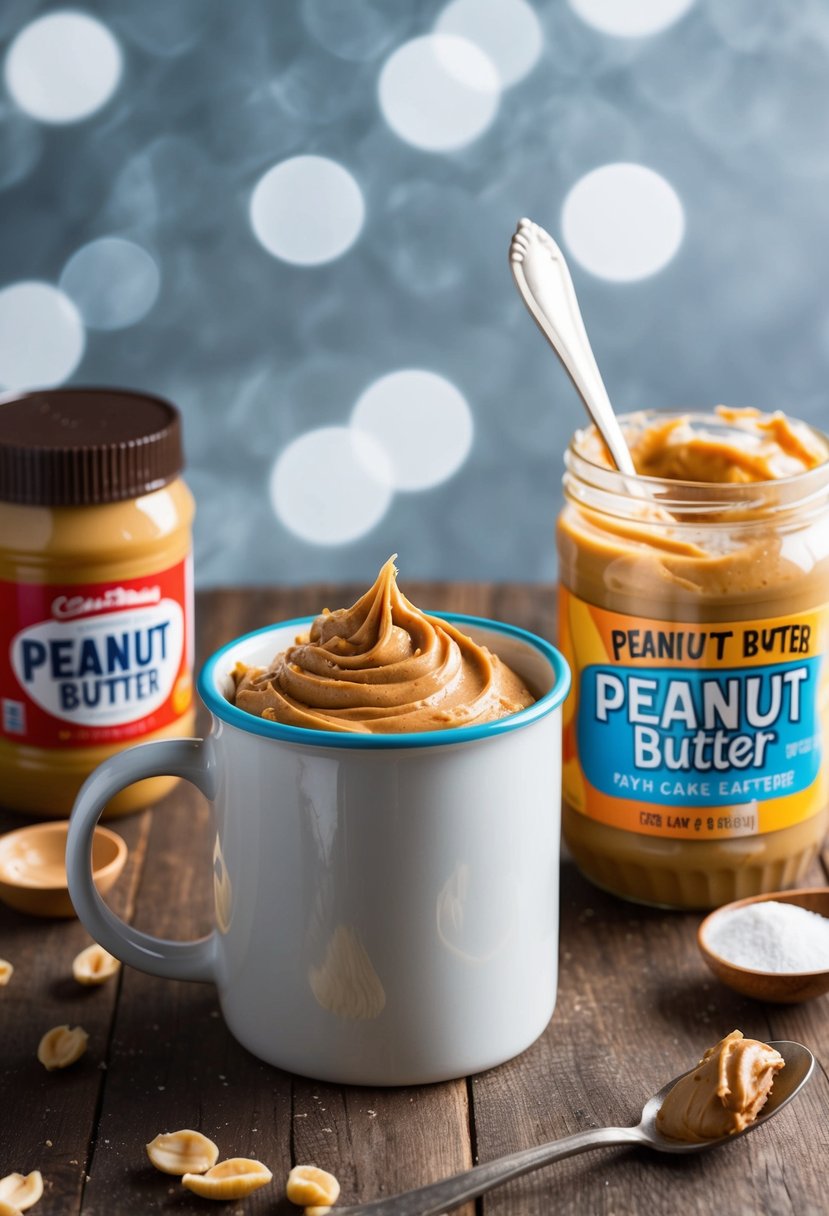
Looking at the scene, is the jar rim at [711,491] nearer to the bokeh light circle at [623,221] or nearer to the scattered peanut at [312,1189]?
the scattered peanut at [312,1189]

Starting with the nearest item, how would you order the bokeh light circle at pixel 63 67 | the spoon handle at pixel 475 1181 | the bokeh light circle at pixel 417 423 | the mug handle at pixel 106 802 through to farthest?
the spoon handle at pixel 475 1181, the mug handle at pixel 106 802, the bokeh light circle at pixel 63 67, the bokeh light circle at pixel 417 423

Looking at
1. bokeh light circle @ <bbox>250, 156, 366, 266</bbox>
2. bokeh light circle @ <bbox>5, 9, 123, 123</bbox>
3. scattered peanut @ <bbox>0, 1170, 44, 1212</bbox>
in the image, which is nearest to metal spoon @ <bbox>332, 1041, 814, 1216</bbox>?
scattered peanut @ <bbox>0, 1170, 44, 1212</bbox>

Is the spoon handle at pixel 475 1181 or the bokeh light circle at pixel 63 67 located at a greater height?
the bokeh light circle at pixel 63 67

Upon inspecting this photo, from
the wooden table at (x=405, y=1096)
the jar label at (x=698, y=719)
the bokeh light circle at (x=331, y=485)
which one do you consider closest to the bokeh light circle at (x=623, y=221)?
the bokeh light circle at (x=331, y=485)

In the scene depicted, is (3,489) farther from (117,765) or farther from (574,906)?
(574,906)

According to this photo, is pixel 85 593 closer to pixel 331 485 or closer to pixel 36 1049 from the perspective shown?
pixel 36 1049

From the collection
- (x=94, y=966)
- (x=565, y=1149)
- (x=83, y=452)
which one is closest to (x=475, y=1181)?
(x=565, y=1149)
